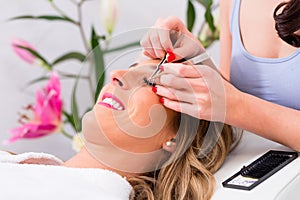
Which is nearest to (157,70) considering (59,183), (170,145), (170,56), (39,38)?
(170,56)

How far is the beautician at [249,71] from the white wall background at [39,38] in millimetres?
1116

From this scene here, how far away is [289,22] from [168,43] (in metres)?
0.29

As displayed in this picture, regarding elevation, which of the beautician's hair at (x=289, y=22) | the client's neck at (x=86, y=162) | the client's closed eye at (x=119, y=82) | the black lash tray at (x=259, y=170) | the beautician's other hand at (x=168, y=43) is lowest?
the client's neck at (x=86, y=162)

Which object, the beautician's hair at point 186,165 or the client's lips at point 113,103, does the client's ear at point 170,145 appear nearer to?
the beautician's hair at point 186,165

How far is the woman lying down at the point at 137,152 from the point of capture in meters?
1.23

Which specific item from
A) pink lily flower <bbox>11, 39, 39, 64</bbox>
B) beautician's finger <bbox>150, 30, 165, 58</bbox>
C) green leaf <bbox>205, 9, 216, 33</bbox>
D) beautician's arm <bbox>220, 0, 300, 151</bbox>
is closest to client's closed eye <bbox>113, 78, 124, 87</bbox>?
beautician's finger <bbox>150, 30, 165, 58</bbox>

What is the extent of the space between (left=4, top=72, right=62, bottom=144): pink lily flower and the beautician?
0.90 meters

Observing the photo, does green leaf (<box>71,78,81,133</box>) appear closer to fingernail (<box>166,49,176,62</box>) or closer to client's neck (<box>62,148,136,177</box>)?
client's neck (<box>62,148,136,177</box>)

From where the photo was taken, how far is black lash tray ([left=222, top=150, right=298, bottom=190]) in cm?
114

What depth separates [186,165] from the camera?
4.20 ft

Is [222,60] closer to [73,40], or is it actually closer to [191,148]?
[191,148]

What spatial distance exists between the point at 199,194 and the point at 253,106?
216 millimetres

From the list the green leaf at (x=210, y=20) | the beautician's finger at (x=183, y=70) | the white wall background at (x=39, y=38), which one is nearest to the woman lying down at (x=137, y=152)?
the beautician's finger at (x=183, y=70)

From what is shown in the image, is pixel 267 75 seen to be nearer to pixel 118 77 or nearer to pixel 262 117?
pixel 262 117
